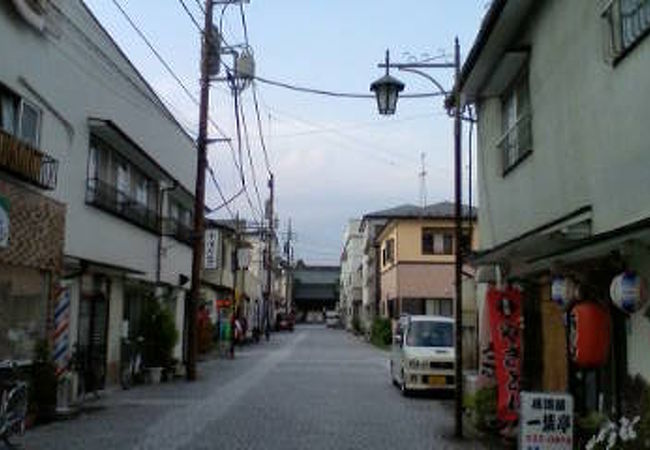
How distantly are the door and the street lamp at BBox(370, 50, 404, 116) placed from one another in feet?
27.9

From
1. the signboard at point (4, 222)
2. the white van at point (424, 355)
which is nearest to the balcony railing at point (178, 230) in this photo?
the white van at point (424, 355)

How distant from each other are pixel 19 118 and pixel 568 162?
9.37 m

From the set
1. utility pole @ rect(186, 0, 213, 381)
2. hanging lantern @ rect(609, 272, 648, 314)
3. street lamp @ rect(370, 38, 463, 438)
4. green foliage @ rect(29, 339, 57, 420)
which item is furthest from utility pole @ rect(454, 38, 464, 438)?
utility pole @ rect(186, 0, 213, 381)

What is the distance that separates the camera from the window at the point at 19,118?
15.3 m

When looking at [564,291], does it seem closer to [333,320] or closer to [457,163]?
[457,163]

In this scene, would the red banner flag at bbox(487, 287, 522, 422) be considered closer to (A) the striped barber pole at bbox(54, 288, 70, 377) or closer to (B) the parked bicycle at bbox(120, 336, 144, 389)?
(A) the striped barber pole at bbox(54, 288, 70, 377)

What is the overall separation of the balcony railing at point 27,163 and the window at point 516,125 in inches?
321

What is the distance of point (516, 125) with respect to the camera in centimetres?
1486

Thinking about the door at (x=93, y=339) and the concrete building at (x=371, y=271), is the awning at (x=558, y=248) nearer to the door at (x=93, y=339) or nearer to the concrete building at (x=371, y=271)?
the door at (x=93, y=339)

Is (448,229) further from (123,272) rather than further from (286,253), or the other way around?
(286,253)

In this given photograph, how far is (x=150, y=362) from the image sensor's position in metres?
26.4

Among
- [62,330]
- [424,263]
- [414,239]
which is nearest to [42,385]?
[62,330]

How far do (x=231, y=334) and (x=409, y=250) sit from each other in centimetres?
1446

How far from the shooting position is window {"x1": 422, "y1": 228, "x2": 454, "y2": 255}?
52219mm
